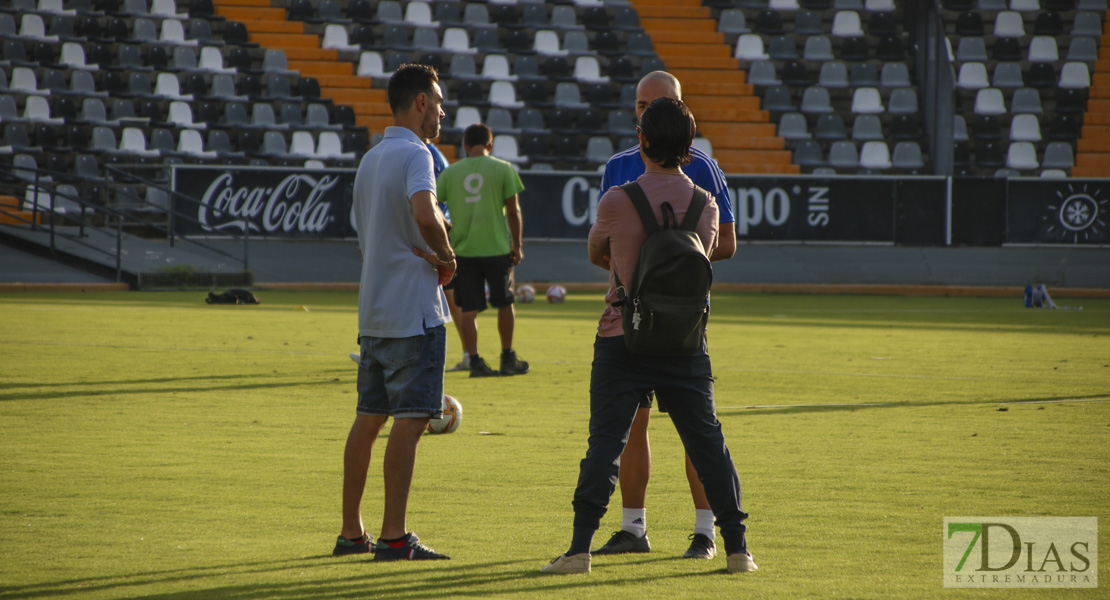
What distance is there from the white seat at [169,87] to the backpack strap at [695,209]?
992 inches

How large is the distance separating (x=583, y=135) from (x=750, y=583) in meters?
25.5

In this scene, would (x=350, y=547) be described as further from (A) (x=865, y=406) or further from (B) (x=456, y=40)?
(B) (x=456, y=40)

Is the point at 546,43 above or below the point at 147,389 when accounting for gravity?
above

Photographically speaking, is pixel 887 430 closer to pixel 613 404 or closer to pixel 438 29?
pixel 613 404

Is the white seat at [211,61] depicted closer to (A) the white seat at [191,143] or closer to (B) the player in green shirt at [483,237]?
(A) the white seat at [191,143]

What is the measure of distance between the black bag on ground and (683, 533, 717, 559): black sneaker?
15.9 metres

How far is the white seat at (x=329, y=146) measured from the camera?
27.7 meters

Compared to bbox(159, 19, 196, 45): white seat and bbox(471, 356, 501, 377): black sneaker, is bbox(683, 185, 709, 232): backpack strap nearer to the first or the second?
bbox(471, 356, 501, 377): black sneaker

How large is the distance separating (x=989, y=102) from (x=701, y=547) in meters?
27.9

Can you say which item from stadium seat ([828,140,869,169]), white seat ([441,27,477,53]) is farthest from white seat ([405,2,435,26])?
stadium seat ([828,140,869,169])

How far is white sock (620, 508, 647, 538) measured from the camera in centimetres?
492

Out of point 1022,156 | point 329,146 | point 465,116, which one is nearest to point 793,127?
point 1022,156

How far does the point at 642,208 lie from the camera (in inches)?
171

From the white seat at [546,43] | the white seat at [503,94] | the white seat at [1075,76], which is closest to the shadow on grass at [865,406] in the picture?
the white seat at [503,94]
